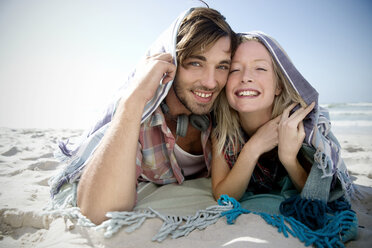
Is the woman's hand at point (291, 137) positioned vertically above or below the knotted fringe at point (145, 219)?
above

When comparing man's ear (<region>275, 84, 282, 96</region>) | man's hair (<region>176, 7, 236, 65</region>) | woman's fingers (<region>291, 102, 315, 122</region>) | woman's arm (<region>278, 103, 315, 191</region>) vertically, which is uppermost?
man's hair (<region>176, 7, 236, 65</region>)

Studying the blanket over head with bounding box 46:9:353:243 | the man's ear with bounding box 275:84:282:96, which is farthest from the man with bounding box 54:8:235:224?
the man's ear with bounding box 275:84:282:96

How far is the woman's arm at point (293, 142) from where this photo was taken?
83.7 inches

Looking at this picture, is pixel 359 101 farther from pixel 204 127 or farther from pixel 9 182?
pixel 9 182

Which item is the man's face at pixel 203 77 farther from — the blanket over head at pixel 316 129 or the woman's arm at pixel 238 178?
the woman's arm at pixel 238 178

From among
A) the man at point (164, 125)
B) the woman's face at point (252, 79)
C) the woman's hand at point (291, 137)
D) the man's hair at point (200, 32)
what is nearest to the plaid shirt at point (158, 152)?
the man at point (164, 125)

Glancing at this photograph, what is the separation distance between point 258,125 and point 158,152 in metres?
1.15

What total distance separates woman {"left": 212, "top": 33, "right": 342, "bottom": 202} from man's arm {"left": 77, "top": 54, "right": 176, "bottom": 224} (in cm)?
92

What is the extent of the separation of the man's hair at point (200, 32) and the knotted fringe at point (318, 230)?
60.7 inches

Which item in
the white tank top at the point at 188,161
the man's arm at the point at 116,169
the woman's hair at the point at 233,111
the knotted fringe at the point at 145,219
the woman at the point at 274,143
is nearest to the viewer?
the knotted fringe at the point at 145,219

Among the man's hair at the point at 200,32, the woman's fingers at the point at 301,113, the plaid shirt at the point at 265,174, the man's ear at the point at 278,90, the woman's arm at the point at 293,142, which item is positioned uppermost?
the man's hair at the point at 200,32

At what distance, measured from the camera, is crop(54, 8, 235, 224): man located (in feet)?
5.51

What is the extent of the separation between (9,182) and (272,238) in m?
2.89

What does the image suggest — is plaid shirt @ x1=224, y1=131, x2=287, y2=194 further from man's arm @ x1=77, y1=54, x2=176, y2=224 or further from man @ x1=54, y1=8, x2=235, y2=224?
man's arm @ x1=77, y1=54, x2=176, y2=224
